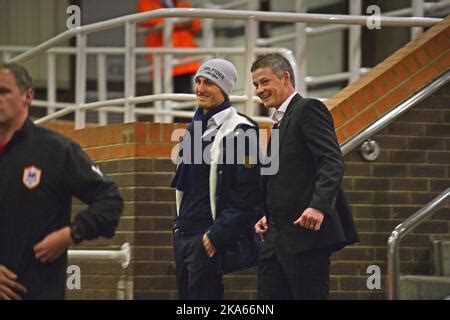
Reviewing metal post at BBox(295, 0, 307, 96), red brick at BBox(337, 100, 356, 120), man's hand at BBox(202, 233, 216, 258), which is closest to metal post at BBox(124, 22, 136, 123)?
metal post at BBox(295, 0, 307, 96)

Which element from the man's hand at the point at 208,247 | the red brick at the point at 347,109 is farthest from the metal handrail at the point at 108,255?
the red brick at the point at 347,109

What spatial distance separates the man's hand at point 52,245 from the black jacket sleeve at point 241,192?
1.16 m

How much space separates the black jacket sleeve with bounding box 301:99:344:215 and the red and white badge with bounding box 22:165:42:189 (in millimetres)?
1321

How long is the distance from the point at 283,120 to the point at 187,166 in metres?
0.57

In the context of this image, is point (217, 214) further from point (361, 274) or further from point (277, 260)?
point (361, 274)

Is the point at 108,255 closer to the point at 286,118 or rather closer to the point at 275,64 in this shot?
the point at 286,118

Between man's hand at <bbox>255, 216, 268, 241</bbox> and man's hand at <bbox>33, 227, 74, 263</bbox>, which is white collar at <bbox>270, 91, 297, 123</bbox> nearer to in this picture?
man's hand at <bbox>255, 216, 268, 241</bbox>

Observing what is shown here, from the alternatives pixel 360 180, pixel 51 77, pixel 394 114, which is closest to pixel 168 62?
pixel 51 77

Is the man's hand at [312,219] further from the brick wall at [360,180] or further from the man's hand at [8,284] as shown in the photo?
the brick wall at [360,180]

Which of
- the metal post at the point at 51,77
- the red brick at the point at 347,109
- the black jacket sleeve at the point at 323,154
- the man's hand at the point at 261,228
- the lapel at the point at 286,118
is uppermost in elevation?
the metal post at the point at 51,77

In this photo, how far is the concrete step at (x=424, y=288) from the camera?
6.83 m

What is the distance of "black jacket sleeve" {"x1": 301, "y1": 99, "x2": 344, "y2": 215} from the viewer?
5.60 m
